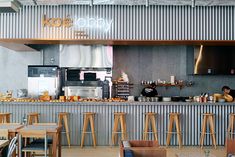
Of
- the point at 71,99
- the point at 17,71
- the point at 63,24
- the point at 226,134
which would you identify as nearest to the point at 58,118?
the point at 71,99

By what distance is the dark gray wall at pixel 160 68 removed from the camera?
1205 centimetres

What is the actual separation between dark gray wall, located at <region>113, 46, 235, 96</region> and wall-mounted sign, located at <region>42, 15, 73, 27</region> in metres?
2.38

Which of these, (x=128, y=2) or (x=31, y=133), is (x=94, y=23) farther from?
(x=31, y=133)

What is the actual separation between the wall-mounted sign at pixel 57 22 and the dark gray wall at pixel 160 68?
2.38m

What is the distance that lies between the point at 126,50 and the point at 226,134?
3.81m

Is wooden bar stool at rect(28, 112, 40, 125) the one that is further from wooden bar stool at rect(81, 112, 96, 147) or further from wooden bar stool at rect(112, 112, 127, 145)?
wooden bar stool at rect(112, 112, 127, 145)

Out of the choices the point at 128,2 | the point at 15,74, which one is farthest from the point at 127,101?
the point at 15,74

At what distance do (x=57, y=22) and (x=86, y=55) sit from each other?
1.95 m

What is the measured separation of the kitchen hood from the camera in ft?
38.3

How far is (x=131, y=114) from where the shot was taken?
1004 cm

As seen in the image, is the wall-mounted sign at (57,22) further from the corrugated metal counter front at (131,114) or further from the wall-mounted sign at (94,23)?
the corrugated metal counter front at (131,114)

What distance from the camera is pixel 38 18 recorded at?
9992 mm

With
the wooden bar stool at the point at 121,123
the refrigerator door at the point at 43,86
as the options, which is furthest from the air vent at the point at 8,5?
the refrigerator door at the point at 43,86

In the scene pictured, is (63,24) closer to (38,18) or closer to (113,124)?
(38,18)
